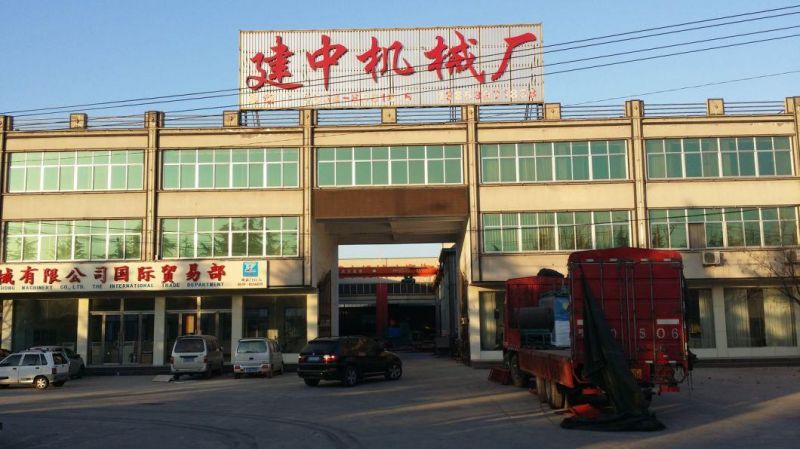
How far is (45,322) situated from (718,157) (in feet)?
106

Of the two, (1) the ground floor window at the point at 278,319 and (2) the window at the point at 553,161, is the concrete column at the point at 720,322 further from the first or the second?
(1) the ground floor window at the point at 278,319

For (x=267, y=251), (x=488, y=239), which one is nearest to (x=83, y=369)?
(x=267, y=251)

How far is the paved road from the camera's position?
40.1ft

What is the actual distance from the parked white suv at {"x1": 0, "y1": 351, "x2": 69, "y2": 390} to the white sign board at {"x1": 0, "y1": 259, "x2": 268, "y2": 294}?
7.13 metres

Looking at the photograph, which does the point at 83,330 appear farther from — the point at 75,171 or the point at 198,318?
the point at 75,171

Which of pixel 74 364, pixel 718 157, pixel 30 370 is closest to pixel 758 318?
pixel 718 157

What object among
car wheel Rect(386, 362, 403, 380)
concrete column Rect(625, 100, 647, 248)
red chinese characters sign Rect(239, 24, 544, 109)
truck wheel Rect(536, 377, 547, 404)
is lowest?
car wheel Rect(386, 362, 403, 380)

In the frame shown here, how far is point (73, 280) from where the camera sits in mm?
32406

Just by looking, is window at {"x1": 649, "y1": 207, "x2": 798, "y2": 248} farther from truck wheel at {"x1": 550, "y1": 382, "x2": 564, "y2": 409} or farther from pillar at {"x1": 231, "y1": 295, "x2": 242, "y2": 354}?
pillar at {"x1": 231, "y1": 295, "x2": 242, "y2": 354}

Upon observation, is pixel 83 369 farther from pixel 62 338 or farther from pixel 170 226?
pixel 170 226

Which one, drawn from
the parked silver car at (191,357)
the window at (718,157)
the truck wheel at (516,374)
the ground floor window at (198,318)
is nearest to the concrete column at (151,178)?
the ground floor window at (198,318)

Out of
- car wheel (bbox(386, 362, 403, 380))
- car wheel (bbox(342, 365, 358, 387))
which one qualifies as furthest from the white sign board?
car wheel (bbox(342, 365, 358, 387))

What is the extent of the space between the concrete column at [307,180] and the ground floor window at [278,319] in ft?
7.26

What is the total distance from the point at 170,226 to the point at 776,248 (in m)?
27.3
